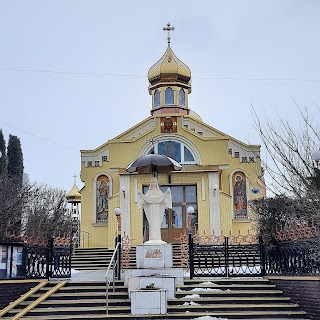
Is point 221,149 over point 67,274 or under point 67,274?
over

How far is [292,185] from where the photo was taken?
1230 centimetres

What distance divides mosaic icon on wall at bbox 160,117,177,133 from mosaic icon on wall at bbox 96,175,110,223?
425 centimetres

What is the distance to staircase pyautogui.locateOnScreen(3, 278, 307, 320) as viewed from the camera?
11820 mm

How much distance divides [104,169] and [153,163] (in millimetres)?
14182

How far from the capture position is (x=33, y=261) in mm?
Result: 14445

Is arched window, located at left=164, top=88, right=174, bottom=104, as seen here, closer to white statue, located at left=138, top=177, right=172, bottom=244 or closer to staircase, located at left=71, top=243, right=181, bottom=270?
staircase, located at left=71, top=243, right=181, bottom=270

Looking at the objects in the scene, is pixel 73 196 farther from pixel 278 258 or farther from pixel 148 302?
pixel 148 302

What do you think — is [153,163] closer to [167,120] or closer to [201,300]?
[201,300]

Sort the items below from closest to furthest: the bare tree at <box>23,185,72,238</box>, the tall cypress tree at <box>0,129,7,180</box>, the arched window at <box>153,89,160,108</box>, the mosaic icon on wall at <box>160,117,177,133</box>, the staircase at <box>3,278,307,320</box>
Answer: the staircase at <box>3,278,307,320</box>, the mosaic icon on wall at <box>160,117,177,133</box>, the tall cypress tree at <box>0,129,7,180</box>, the arched window at <box>153,89,160,108</box>, the bare tree at <box>23,185,72,238</box>

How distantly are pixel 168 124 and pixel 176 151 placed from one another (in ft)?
5.40

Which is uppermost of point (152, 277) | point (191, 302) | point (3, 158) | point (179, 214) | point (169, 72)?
point (169, 72)

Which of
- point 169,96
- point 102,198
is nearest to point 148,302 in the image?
point 102,198

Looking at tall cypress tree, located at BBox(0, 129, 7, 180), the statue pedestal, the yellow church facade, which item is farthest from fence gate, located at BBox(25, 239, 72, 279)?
tall cypress tree, located at BBox(0, 129, 7, 180)

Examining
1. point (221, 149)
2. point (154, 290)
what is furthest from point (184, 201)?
point (154, 290)
